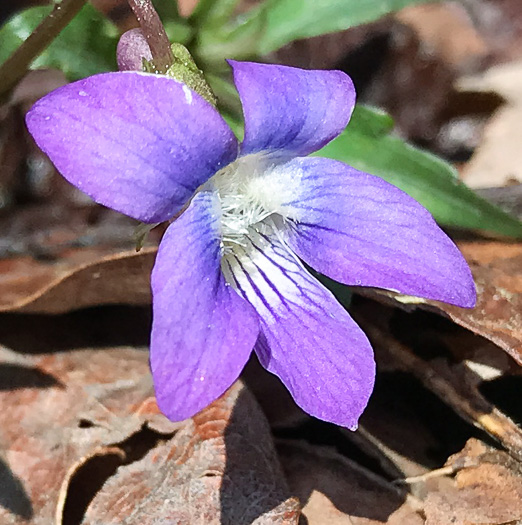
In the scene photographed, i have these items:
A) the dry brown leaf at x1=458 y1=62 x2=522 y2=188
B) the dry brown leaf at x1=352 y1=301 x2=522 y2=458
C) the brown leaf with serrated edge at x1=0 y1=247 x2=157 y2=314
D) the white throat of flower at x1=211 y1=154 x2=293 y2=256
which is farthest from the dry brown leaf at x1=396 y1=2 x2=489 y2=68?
the white throat of flower at x1=211 y1=154 x2=293 y2=256

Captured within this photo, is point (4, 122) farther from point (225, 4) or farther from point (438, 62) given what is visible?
point (438, 62)

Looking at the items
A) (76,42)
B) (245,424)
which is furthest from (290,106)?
(76,42)

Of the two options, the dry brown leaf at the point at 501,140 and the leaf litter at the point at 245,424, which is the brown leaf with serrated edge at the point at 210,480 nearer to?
the leaf litter at the point at 245,424

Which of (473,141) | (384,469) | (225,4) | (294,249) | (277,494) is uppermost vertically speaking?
(225,4)

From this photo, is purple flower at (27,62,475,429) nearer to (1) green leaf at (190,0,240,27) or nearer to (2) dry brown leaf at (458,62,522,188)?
(1) green leaf at (190,0,240,27)

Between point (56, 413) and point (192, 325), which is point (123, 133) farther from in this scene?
point (56, 413)

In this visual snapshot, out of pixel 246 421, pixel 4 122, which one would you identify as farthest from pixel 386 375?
pixel 4 122

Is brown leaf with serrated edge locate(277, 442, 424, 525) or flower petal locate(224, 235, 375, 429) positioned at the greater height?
flower petal locate(224, 235, 375, 429)
